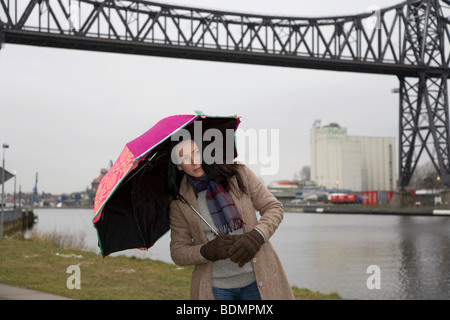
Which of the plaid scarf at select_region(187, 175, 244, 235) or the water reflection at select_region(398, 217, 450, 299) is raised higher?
the plaid scarf at select_region(187, 175, 244, 235)

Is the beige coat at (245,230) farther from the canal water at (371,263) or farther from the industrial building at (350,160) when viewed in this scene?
the industrial building at (350,160)

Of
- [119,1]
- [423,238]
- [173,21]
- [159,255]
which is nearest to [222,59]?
[173,21]

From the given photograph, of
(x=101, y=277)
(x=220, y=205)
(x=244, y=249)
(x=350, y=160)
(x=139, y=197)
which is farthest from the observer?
(x=350, y=160)

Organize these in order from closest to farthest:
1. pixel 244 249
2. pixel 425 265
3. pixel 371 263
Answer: pixel 244 249
pixel 425 265
pixel 371 263

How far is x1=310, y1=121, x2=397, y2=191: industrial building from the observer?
14725cm

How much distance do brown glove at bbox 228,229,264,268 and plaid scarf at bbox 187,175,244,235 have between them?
18cm

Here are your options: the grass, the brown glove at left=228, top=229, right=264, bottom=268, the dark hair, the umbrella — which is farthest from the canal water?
the brown glove at left=228, top=229, right=264, bottom=268

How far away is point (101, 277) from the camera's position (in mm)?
12914

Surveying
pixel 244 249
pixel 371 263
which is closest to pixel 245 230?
pixel 244 249

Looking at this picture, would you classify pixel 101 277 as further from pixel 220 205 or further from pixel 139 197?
pixel 220 205

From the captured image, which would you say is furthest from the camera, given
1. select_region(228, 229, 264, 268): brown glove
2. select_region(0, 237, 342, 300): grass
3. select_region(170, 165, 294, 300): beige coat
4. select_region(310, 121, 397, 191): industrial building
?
select_region(310, 121, 397, 191): industrial building

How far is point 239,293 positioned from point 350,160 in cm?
14733

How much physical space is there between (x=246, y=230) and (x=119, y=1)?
50.2 metres

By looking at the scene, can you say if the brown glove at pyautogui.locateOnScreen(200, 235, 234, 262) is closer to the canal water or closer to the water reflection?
A: the canal water
